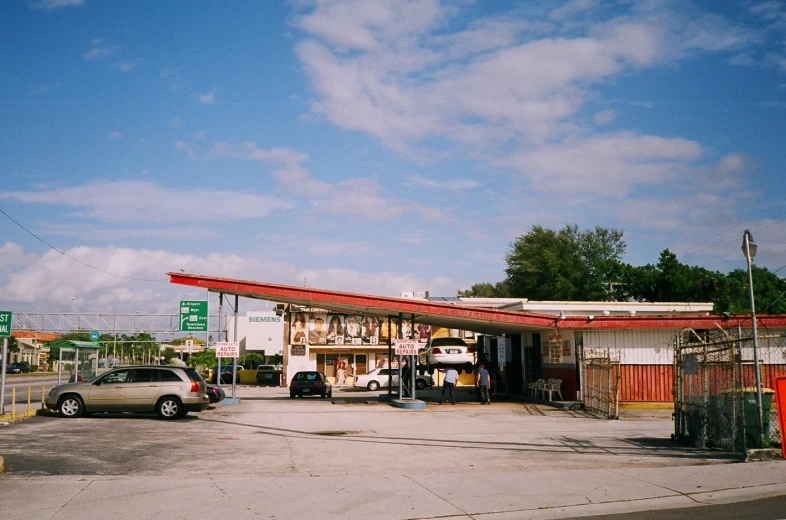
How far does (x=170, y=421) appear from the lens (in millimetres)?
21031

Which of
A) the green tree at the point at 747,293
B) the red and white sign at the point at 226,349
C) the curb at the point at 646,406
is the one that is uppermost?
the green tree at the point at 747,293

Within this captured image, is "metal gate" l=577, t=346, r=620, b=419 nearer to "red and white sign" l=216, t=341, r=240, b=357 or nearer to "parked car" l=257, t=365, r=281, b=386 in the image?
"red and white sign" l=216, t=341, r=240, b=357

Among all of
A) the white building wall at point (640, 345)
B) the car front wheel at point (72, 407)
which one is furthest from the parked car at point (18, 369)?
the white building wall at point (640, 345)

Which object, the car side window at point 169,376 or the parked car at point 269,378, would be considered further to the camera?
the parked car at point 269,378

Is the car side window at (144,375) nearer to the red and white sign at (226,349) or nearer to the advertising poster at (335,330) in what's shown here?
the red and white sign at (226,349)

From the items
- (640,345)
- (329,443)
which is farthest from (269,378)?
(329,443)

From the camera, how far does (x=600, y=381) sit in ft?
77.4

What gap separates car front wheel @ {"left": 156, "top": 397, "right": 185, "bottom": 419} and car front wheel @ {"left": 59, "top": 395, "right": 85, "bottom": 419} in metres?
2.23

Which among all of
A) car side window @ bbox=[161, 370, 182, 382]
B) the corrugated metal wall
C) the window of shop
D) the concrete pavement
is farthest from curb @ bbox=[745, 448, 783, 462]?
the window of shop

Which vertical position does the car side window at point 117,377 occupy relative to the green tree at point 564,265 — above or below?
below

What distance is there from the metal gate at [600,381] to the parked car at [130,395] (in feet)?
40.3

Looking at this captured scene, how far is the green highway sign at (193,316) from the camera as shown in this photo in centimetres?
3884

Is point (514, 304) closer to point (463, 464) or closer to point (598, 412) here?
point (598, 412)

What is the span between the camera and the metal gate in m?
22.0
